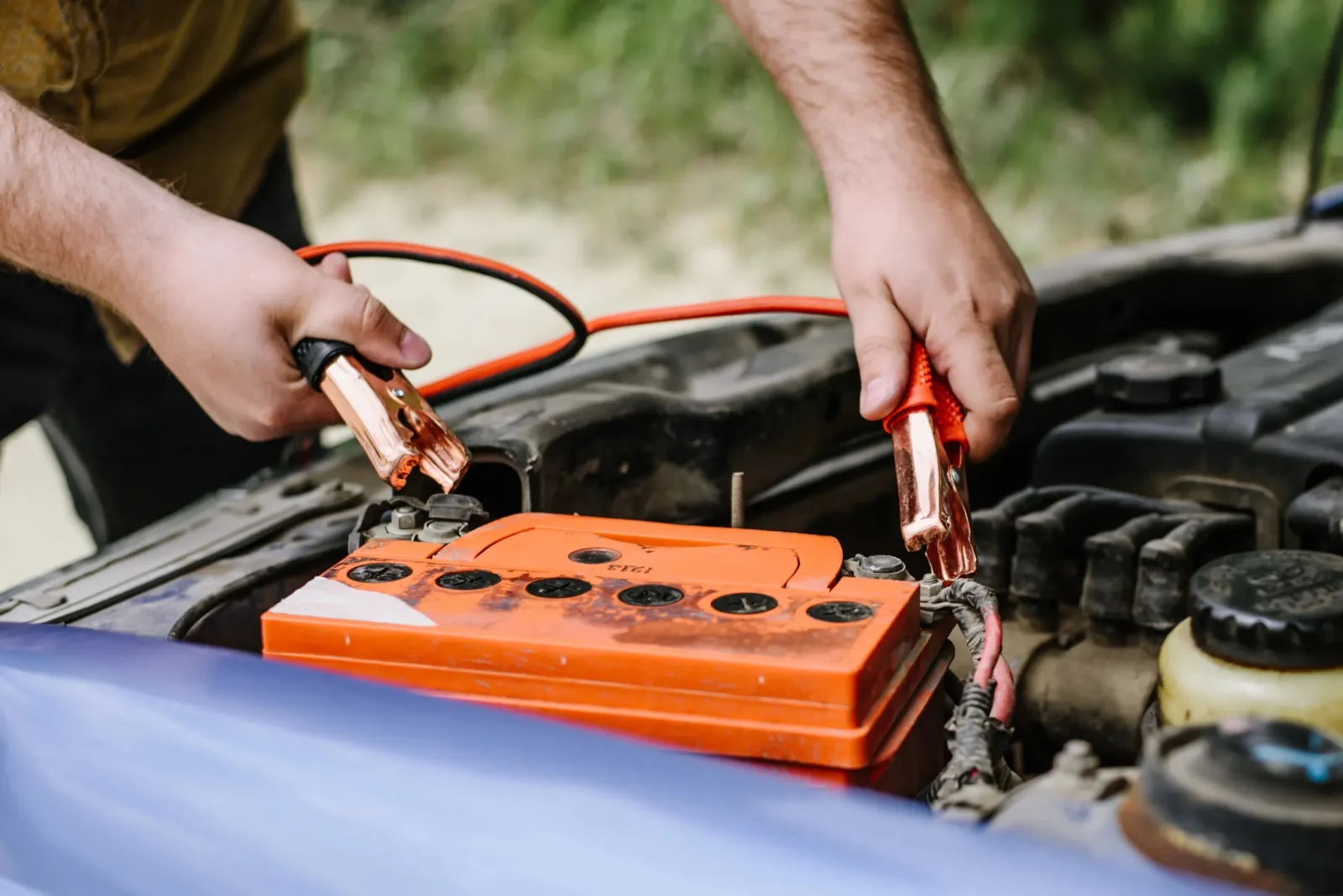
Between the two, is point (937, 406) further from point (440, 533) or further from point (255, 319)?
point (255, 319)

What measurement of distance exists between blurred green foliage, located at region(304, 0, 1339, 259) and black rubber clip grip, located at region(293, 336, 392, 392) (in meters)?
3.72

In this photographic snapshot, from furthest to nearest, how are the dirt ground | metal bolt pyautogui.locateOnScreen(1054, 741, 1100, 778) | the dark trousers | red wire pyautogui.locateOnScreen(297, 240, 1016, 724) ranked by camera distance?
the dirt ground
the dark trousers
red wire pyautogui.locateOnScreen(297, 240, 1016, 724)
metal bolt pyautogui.locateOnScreen(1054, 741, 1100, 778)

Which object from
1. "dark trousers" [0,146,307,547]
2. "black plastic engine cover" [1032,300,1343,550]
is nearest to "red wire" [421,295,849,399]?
"black plastic engine cover" [1032,300,1343,550]

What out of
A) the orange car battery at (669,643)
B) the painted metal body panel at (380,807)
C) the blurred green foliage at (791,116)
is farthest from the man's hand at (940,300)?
the blurred green foliage at (791,116)

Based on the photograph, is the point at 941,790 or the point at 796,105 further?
the point at 796,105

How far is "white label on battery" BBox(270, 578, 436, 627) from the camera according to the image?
0.77 meters

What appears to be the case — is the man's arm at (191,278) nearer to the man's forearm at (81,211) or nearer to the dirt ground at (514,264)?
the man's forearm at (81,211)

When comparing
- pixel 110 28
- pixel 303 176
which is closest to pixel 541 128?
pixel 303 176

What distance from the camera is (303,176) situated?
234 inches

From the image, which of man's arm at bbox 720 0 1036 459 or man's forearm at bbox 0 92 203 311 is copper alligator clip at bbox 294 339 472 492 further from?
man's arm at bbox 720 0 1036 459

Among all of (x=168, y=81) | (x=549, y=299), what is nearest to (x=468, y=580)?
(x=549, y=299)

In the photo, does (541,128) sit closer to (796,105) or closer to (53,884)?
(796,105)

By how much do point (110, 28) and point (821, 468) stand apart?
821mm

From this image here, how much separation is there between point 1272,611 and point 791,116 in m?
4.55
